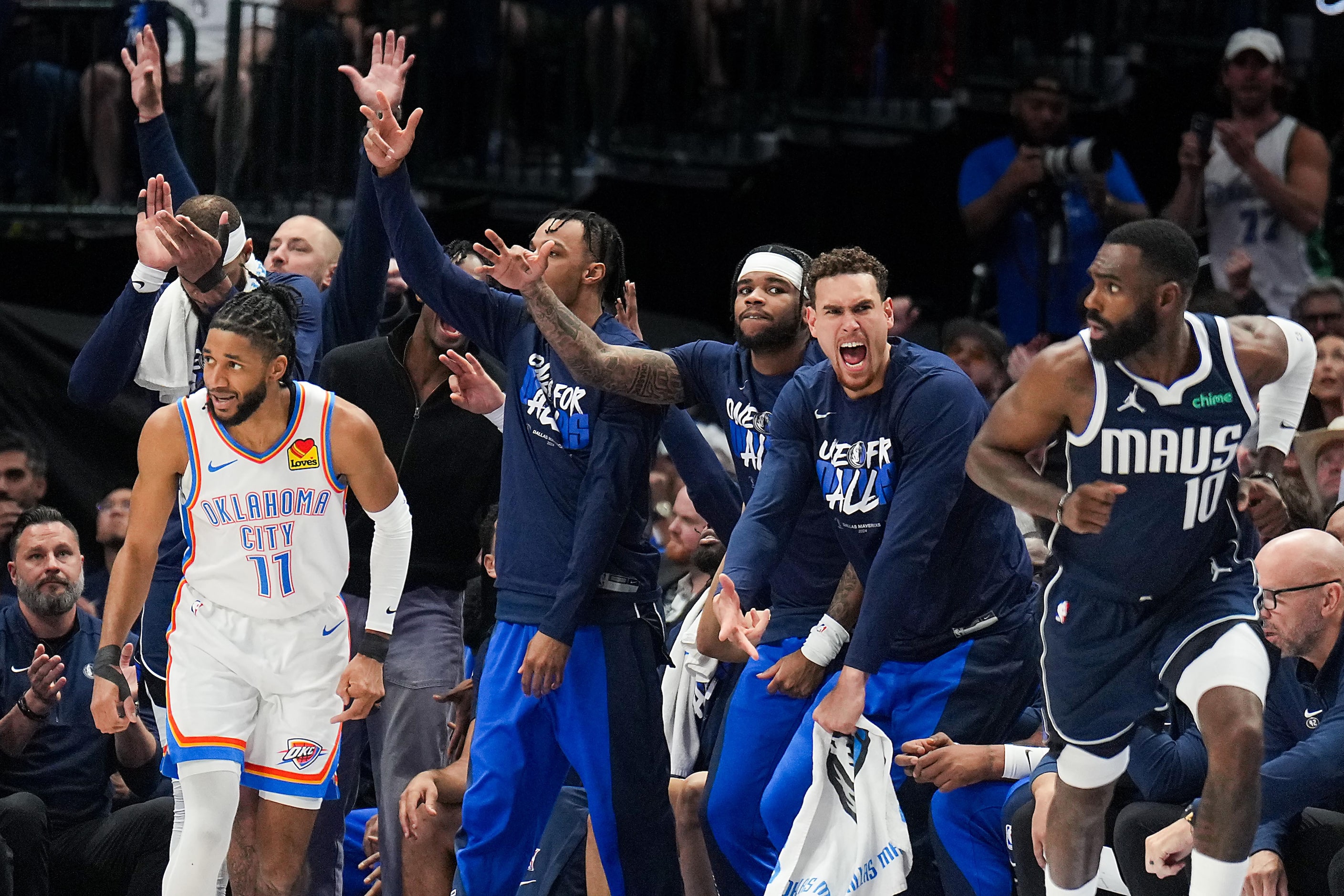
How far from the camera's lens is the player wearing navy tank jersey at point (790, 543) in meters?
5.12

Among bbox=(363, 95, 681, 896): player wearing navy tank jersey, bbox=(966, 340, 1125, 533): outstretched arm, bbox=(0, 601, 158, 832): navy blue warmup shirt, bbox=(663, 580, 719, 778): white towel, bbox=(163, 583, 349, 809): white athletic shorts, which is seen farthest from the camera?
bbox=(0, 601, 158, 832): navy blue warmup shirt

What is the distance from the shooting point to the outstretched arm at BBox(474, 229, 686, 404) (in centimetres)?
513

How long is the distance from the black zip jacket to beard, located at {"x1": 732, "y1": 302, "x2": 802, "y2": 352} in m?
1.10

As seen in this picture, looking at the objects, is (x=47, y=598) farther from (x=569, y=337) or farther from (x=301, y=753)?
(x=569, y=337)

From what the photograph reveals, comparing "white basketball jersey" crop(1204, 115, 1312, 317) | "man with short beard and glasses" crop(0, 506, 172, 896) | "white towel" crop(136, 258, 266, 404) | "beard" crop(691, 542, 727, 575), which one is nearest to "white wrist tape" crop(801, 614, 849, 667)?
"beard" crop(691, 542, 727, 575)

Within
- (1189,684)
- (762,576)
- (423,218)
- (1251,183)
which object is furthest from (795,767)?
(1251,183)

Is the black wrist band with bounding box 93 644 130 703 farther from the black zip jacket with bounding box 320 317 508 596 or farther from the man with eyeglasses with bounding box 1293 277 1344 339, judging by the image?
the man with eyeglasses with bounding box 1293 277 1344 339

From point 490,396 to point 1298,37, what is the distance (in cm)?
636

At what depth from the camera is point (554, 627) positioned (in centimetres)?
506

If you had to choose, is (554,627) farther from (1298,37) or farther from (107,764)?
(1298,37)

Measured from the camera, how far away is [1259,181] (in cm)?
823

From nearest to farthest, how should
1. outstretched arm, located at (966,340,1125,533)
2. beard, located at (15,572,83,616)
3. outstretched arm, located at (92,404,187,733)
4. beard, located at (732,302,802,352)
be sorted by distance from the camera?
outstretched arm, located at (966,340,1125,533) → outstretched arm, located at (92,404,187,733) → beard, located at (732,302,802,352) → beard, located at (15,572,83,616)

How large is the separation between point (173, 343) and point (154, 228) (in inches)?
14.2

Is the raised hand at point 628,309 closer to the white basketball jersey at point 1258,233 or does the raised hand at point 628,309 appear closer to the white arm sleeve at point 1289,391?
the white arm sleeve at point 1289,391
